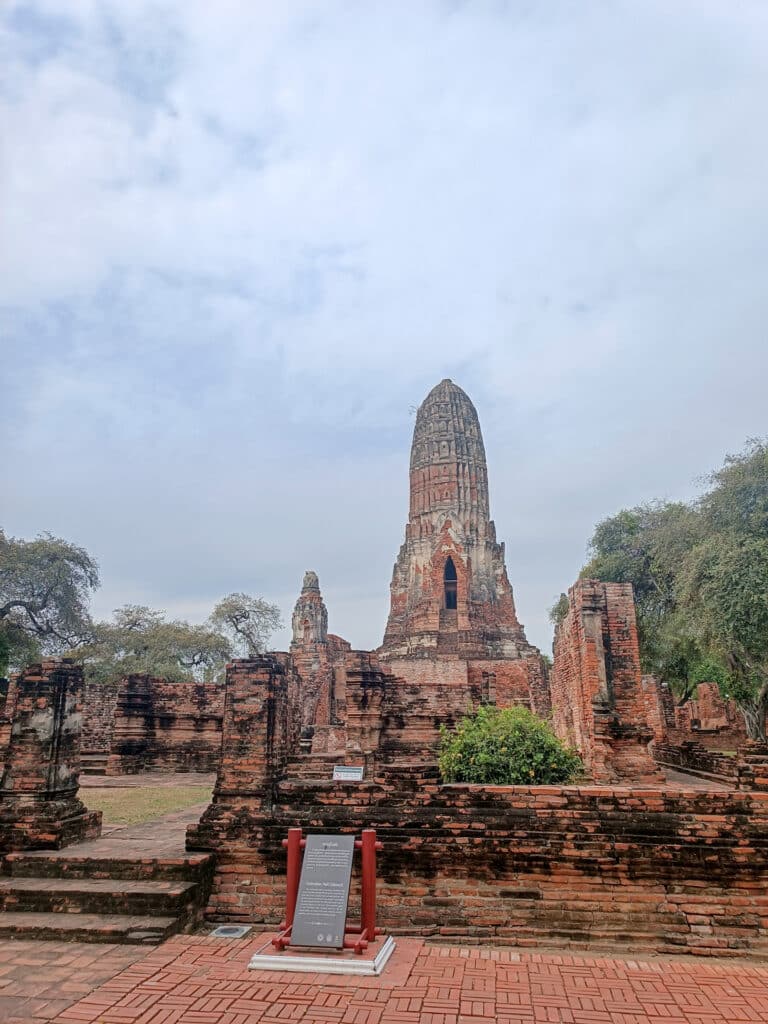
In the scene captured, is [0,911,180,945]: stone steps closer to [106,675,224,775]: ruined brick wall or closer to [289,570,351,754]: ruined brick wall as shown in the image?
[106,675,224,775]: ruined brick wall

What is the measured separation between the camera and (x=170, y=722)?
54.6 feet

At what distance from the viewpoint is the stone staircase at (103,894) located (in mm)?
5250

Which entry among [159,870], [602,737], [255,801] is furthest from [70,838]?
[602,737]

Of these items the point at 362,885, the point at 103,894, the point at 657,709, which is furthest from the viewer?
the point at 657,709

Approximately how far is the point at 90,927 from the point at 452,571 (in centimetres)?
3169

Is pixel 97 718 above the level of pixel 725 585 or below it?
below

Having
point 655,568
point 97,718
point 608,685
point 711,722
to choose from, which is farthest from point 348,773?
point 711,722

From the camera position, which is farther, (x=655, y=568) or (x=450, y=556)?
(x=450, y=556)

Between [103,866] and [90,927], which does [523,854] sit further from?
[103,866]

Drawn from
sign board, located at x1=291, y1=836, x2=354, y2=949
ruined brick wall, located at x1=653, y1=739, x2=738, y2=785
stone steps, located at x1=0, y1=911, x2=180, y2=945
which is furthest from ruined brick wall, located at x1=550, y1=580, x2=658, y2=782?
stone steps, located at x1=0, y1=911, x2=180, y2=945

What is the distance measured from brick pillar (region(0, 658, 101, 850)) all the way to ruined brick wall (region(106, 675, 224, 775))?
30.4ft

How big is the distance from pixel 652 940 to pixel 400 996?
7.33 ft

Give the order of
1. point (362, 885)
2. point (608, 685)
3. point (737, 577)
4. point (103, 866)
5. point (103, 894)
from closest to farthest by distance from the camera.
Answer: point (362, 885)
point (103, 894)
point (103, 866)
point (608, 685)
point (737, 577)

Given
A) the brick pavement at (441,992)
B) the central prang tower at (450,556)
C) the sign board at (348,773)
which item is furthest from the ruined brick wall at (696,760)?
the central prang tower at (450,556)
